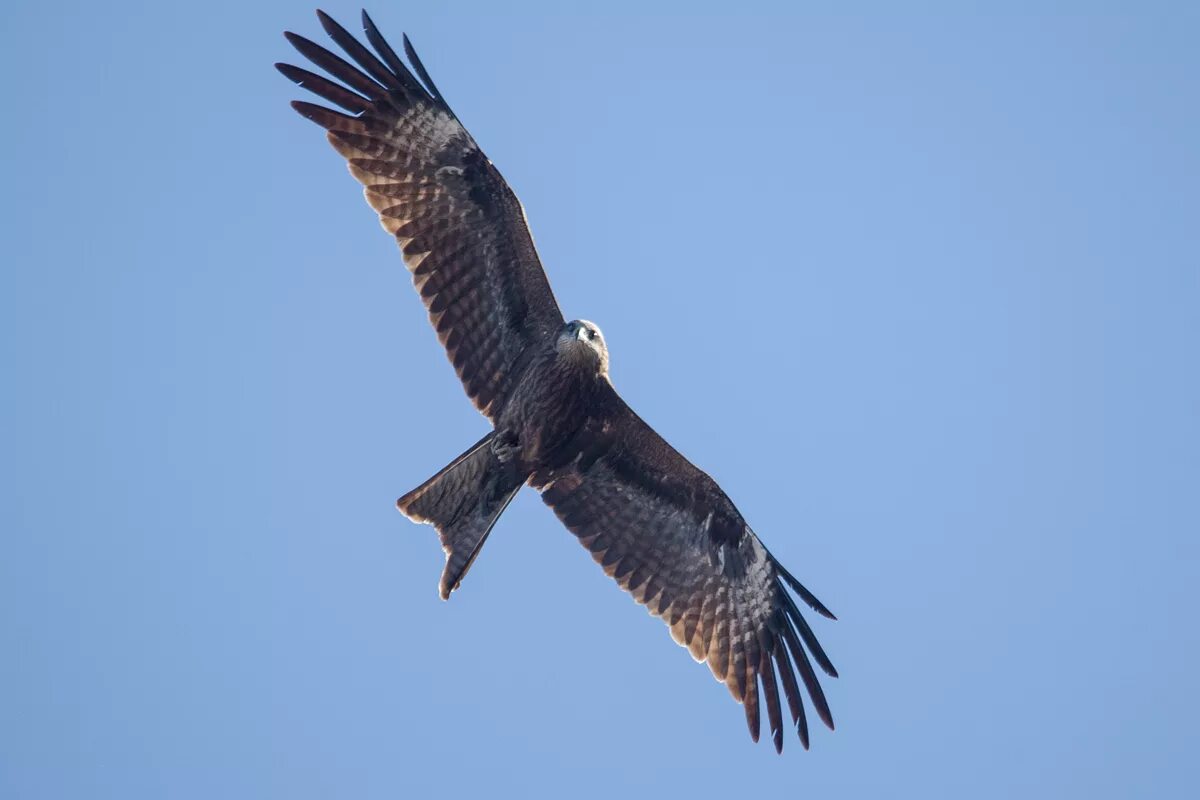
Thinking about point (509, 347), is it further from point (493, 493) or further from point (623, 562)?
point (623, 562)

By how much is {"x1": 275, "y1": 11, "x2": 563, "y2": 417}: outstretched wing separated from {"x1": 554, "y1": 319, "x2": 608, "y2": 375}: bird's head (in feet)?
1.15

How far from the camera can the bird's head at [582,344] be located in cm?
1158

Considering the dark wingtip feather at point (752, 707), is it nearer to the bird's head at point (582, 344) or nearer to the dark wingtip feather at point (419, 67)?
the bird's head at point (582, 344)

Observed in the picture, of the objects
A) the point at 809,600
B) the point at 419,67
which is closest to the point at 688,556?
the point at 809,600

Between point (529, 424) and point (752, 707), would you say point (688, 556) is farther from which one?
point (529, 424)

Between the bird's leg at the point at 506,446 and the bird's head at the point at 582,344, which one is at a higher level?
the bird's head at the point at 582,344

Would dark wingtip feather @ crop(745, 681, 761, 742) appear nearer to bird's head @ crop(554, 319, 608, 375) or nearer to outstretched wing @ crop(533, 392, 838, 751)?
outstretched wing @ crop(533, 392, 838, 751)

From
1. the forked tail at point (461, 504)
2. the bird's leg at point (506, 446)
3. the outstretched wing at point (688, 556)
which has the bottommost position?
the forked tail at point (461, 504)

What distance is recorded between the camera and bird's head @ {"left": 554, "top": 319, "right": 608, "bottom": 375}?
38.0ft

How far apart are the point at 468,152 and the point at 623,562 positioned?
3.33 metres

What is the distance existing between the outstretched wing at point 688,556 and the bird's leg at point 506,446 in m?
0.58

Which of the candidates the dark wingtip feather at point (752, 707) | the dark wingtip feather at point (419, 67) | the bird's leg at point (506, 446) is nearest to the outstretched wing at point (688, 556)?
the dark wingtip feather at point (752, 707)

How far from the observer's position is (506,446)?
1180cm

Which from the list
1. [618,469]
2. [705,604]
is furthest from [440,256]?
[705,604]
